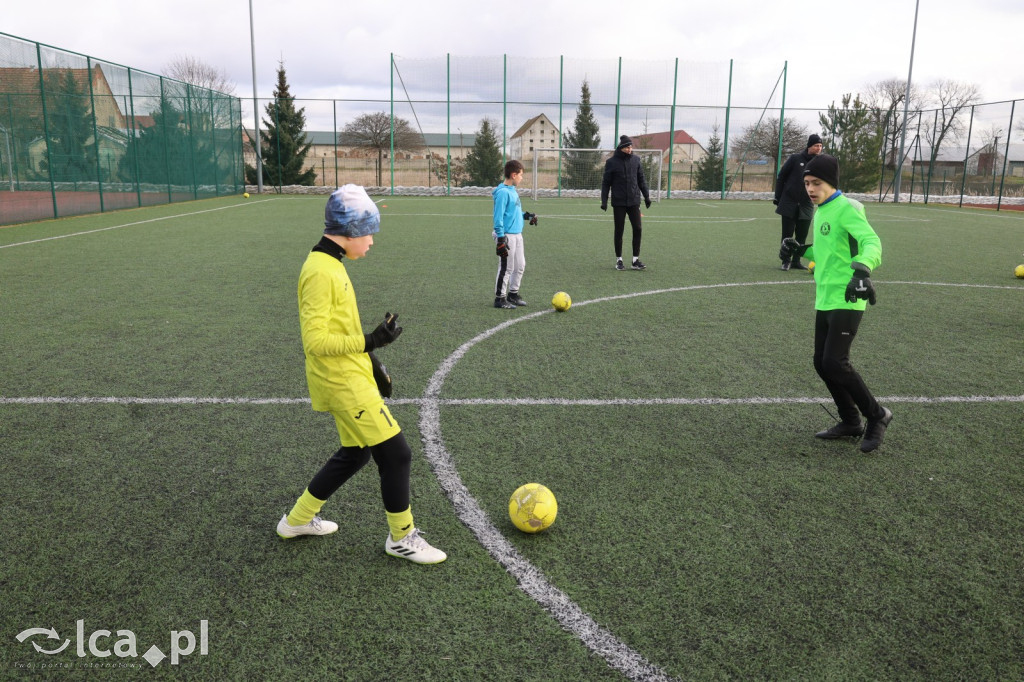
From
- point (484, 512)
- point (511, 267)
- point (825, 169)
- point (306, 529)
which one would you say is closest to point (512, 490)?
point (484, 512)

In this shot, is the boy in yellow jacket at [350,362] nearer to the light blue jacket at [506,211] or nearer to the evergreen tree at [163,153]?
the light blue jacket at [506,211]

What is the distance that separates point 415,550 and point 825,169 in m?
3.32

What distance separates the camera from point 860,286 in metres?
4.18

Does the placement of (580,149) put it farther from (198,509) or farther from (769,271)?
(198,509)

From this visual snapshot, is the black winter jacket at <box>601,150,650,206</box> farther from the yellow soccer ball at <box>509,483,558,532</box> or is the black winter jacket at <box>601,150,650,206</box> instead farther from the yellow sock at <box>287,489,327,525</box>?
the yellow sock at <box>287,489,327,525</box>

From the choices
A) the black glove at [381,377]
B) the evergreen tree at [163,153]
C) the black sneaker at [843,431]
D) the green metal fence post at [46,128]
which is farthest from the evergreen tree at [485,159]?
the black glove at [381,377]

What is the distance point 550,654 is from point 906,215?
26.3 meters

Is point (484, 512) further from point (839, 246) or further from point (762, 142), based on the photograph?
point (762, 142)

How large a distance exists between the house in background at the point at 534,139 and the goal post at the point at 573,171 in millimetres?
319

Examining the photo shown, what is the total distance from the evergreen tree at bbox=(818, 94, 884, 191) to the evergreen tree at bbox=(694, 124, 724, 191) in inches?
236

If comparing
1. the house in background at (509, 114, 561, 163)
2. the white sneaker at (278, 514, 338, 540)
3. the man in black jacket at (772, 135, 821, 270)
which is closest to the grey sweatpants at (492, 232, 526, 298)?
the man in black jacket at (772, 135, 821, 270)

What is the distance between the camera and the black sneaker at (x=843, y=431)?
4.73 meters

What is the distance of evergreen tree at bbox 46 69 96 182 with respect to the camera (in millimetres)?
17859
